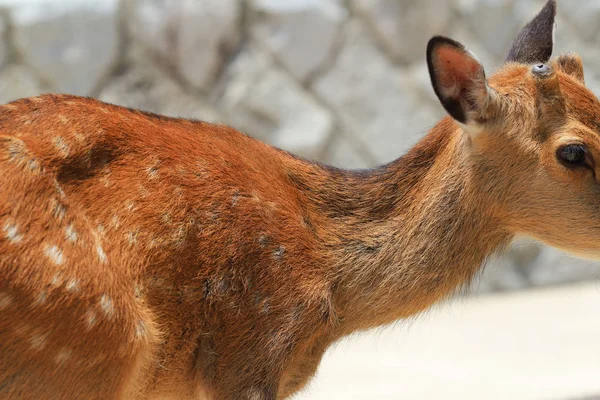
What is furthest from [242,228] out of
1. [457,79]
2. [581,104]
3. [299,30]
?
[299,30]

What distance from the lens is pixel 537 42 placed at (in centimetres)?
371

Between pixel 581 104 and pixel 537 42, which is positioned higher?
pixel 537 42

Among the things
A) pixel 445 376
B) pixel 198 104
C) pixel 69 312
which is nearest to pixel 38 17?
pixel 198 104

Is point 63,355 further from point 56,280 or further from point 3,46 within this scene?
point 3,46

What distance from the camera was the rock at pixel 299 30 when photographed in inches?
298

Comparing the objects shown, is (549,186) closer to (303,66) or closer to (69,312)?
(69,312)

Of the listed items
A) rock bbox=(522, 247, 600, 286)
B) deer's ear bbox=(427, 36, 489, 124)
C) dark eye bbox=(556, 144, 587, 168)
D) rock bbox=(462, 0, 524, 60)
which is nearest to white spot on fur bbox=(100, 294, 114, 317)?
deer's ear bbox=(427, 36, 489, 124)

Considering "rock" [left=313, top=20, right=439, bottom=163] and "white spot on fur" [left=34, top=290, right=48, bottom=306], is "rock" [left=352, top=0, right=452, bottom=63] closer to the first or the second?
"rock" [left=313, top=20, right=439, bottom=163]

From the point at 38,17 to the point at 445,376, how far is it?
13.6 ft

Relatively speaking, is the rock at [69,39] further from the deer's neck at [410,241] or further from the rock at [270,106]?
the deer's neck at [410,241]

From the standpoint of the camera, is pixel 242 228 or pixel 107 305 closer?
pixel 107 305

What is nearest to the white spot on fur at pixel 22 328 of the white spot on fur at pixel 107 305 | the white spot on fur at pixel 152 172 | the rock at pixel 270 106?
the white spot on fur at pixel 107 305

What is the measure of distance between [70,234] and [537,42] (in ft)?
6.53

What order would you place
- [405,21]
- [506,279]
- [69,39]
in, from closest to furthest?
[69,39] → [405,21] → [506,279]
